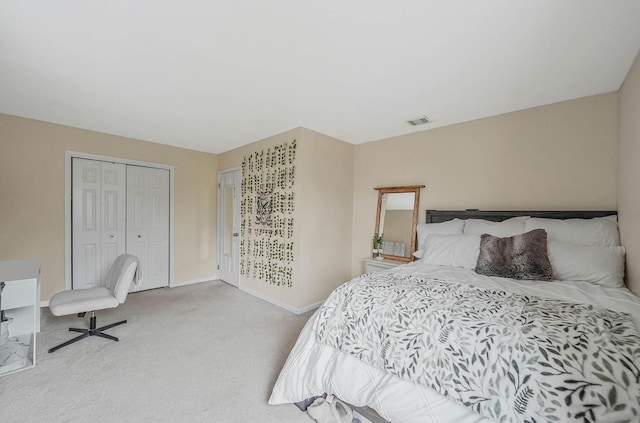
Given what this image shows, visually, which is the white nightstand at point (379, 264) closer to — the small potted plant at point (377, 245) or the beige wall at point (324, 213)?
the small potted plant at point (377, 245)

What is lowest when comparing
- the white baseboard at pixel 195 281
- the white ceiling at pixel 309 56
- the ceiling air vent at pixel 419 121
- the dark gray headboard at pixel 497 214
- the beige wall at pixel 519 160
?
the white baseboard at pixel 195 281

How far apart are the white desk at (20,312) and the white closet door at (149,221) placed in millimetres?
1622

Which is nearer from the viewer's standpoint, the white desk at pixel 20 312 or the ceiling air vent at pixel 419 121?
the white desk at pixel 20 312

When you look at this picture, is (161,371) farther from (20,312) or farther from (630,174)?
(630,174)

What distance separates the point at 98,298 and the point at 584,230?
4.39 m

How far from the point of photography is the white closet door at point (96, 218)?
11.4 feet

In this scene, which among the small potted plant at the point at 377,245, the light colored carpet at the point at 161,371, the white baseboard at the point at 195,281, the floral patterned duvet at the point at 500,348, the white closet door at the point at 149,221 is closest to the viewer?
the floral patterned duvet at the point at 500,348

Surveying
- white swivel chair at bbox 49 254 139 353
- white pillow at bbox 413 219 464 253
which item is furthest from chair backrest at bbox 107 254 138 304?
white pillow at bbox 413 219 464 253

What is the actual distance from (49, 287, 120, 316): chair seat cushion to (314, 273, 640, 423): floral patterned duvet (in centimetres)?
219

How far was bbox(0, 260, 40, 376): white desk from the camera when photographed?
1.96 metres

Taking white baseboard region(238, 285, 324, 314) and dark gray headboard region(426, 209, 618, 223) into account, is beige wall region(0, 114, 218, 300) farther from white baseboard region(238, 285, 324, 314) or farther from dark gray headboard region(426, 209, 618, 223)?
dark gray headboard region(426, 209, 618, 223)

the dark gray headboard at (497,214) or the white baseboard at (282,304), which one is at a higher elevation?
the dark gray headboard at (497,214)

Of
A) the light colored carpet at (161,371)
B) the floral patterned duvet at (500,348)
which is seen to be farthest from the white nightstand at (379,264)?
the floral patterned duvet at (500,348)

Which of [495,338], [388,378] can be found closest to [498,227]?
[495,338]
